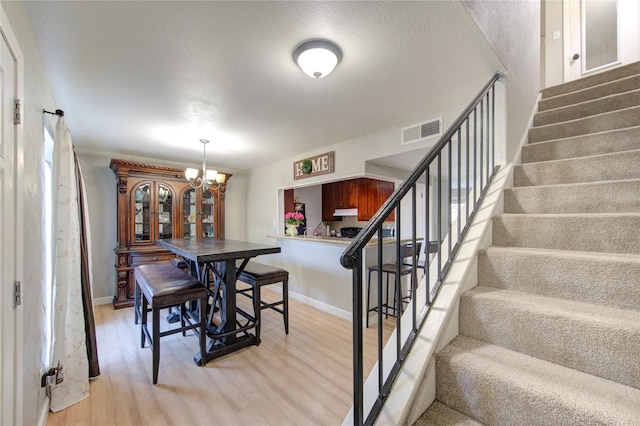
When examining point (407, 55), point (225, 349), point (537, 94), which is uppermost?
point (537, 94)

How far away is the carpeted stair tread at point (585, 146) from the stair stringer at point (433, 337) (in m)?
0.97

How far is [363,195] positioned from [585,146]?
11.9 feet

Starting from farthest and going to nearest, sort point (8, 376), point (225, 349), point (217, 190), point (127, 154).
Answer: point (217, 190), point (127, 154), point (225, 349), point (8, 376)

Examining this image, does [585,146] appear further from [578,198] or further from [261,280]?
[261,280]

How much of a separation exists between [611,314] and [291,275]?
3.58 meters

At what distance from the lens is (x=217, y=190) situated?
490 cm

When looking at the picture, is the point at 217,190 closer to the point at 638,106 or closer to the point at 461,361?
the point at 461,361

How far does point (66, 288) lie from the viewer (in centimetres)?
184

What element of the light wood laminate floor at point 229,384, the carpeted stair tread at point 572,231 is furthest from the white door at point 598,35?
the light wood laminate floor at point 229,384

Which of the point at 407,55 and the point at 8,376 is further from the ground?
the point at 407,55

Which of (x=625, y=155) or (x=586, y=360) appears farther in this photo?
(x=625, y=155)

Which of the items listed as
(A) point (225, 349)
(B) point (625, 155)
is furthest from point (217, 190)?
(B) point (625, 155)

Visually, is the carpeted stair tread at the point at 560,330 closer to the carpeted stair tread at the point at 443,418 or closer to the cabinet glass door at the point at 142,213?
the carpeted stair tread at the point at 443,418

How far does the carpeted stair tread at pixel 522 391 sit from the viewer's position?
82cm
